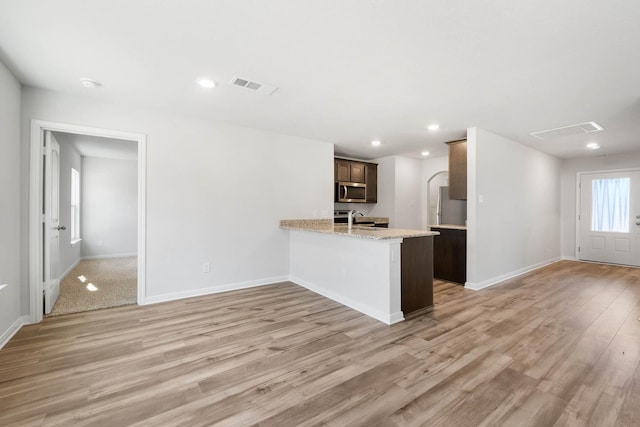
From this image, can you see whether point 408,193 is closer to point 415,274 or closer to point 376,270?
point 415,274

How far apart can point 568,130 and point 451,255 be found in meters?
2.50

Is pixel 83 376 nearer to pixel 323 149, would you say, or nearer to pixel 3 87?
pixel 3 87

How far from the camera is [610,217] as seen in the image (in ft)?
20.7

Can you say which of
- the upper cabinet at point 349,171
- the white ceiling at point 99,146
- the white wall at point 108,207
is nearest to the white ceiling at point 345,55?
the upper cabinet at point 349,171

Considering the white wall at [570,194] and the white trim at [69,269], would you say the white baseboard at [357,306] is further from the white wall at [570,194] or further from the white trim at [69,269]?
the white wall at [570,194]

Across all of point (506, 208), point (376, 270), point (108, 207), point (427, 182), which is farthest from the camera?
point (108, 207)

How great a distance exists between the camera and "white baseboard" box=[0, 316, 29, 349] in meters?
2.55

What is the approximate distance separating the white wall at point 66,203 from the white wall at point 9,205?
2.55 m

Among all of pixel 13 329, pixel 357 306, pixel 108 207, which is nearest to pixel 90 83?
pixel 13 329

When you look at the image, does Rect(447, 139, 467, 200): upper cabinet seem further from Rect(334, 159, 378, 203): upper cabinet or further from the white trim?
the white trim

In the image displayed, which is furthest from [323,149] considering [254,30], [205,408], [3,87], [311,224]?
[205,408]

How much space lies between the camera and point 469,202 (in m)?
4.35

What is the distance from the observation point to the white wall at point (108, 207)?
276 inches

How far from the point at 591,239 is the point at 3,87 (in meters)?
9.85
